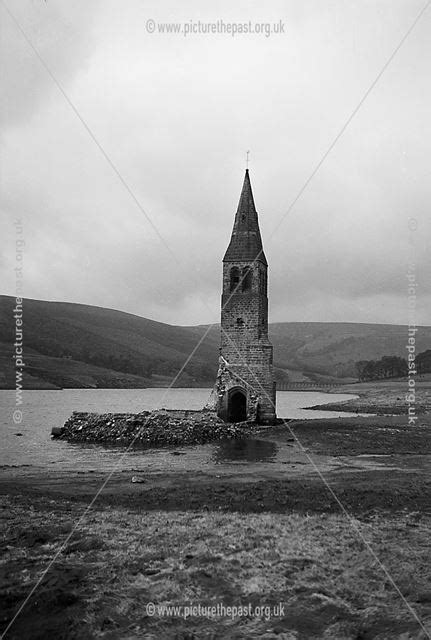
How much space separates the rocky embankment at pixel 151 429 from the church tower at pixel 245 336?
6.21 feet

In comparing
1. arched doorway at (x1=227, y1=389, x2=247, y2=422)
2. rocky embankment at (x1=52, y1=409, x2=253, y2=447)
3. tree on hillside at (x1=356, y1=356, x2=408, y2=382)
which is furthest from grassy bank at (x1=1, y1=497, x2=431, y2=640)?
tree on hillside at (x1=356, y1=356, x2=408, y2=382)

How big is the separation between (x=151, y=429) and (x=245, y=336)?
8.44 m

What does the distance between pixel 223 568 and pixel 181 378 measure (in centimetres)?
16310

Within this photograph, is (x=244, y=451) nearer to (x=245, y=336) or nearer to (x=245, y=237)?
(x=245, y=336)

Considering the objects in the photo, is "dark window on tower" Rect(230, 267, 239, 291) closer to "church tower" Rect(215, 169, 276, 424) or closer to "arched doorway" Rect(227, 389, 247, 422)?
"church tower" Rect(215, 169, 276, 424)

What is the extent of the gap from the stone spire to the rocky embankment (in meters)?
10.2

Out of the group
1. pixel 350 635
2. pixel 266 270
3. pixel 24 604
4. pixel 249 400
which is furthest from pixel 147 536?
pixel 266 270

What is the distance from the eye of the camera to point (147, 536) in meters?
10.4

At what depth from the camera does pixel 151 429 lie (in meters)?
30.1

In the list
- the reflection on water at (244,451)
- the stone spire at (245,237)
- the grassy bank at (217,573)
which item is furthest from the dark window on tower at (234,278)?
the grassy bank at (217,573)

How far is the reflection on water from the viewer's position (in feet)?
72.5

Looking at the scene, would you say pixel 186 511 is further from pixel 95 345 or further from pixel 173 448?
pixel 95 345

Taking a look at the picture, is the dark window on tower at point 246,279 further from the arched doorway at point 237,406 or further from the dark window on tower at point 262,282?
the arched doorway at point 237,406

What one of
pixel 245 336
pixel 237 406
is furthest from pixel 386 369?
pixel 245 336
